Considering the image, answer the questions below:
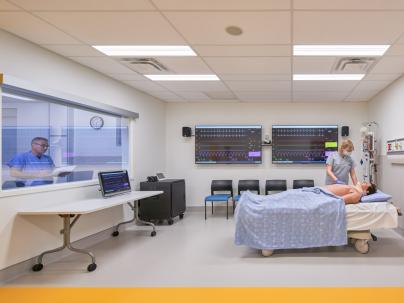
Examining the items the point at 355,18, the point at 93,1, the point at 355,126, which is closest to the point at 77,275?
the point at 93,1

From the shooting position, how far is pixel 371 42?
338cm

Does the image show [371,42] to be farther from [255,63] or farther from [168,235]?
[168,235]

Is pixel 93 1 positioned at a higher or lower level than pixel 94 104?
higher

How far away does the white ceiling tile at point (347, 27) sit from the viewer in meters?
2.76

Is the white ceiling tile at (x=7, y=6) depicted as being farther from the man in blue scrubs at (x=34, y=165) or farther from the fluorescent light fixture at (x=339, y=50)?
the fluorescent light fixture at (x=339, y=50)

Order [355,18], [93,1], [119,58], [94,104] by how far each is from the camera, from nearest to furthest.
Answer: [93,1] → [355,18] → [119,58] → [94,104]

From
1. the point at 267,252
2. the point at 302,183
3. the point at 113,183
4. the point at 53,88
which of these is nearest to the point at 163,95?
the point at 113,183

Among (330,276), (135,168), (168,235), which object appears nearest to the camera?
(330,276)

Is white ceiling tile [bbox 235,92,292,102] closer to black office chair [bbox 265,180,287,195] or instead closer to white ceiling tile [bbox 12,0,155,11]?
black office chair [bbox 265,180,287,195]

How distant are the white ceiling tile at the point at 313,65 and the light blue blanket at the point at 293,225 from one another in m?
1.72

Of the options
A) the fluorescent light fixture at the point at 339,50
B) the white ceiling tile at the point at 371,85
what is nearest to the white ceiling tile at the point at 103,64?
the fluorescent light fixture at the point at 339,50

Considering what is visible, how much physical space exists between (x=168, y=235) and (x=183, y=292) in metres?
2.29

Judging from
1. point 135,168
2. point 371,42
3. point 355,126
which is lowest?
point 135,168

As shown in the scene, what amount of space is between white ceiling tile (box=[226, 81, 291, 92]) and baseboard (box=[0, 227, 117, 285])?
10.2 ft
